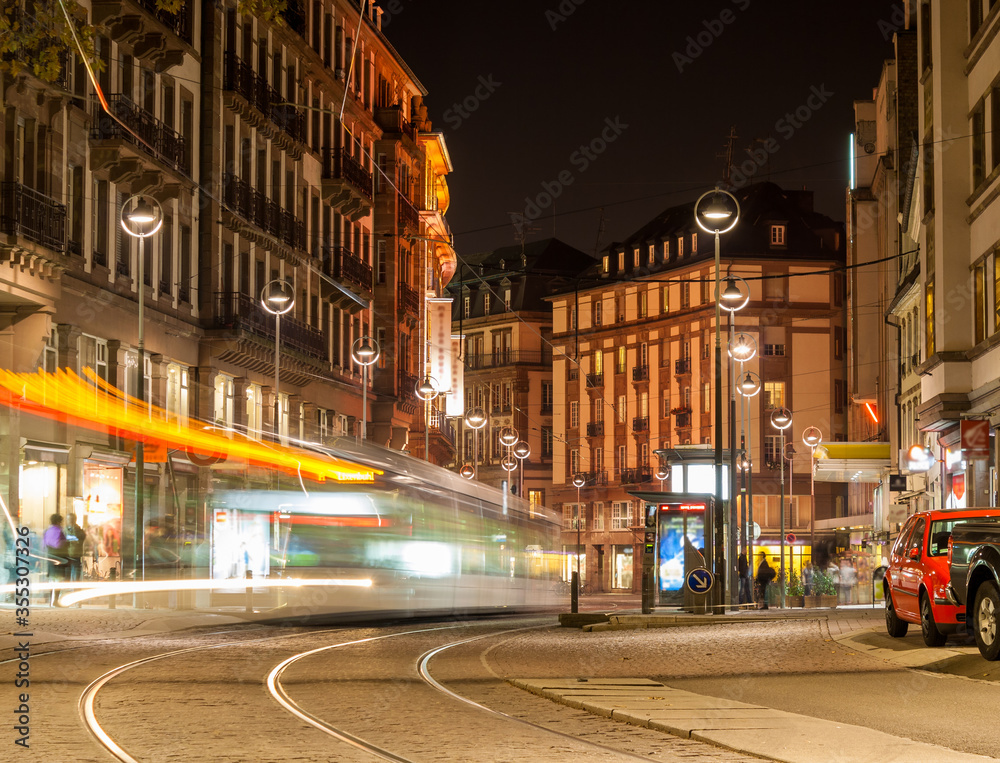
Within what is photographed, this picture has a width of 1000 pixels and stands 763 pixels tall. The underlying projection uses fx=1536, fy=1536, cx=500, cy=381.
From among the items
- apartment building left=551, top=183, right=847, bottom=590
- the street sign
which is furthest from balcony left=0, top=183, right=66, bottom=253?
apartment building left=551, top=183, right=847, bottom=590

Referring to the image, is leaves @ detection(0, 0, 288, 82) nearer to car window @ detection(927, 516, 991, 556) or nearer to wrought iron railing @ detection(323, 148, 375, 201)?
car window @ detection(927, 516, 991, 556)

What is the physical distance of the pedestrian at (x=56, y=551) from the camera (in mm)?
27078

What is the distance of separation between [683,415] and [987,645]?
76.9 meters

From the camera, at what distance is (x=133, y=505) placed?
1604 inches

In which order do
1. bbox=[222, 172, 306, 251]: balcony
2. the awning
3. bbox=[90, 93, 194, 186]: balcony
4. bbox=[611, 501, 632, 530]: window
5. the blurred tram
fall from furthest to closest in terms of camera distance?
1. bbox=[611, 501, 632, 530]: window
2. the awning
3. bbox=[222, 172, 306, 251]: balcony
4. bbox=[90, 93, 194, 186]: balcony
5. the blurred tram

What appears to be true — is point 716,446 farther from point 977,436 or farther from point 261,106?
point 261,106

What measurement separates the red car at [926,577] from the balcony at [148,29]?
25.6m

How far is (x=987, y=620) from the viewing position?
16.9m

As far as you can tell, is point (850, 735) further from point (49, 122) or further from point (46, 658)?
point (49, 122)

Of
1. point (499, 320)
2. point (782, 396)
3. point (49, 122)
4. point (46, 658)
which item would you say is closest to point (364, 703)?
point (46, 658)

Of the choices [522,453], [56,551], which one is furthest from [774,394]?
[56,551]

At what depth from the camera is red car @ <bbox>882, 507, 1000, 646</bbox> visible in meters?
18.8

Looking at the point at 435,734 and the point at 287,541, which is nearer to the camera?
the point at 435,734

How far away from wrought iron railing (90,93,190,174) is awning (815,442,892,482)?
2518cm
